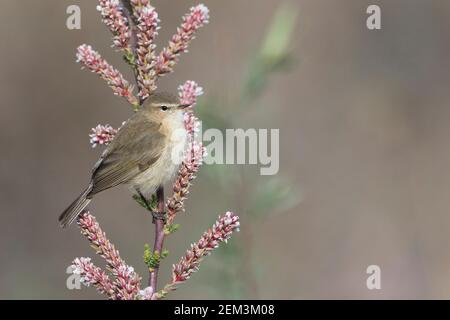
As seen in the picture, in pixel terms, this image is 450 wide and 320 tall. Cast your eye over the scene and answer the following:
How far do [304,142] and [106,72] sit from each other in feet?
23.6

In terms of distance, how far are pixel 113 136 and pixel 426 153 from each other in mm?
6875

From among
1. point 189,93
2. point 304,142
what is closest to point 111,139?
point 189,93

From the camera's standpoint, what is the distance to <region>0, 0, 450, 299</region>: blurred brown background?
9.59 metres

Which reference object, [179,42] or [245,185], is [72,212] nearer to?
[179,42]

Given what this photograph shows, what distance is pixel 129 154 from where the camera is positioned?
5.34 m

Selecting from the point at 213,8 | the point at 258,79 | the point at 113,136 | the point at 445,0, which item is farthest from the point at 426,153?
the point at 113,136

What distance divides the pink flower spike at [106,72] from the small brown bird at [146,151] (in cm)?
53

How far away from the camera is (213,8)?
1157 cm

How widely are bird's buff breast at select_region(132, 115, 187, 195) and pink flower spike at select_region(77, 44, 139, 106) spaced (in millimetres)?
868

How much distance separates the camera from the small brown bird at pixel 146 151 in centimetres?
516
